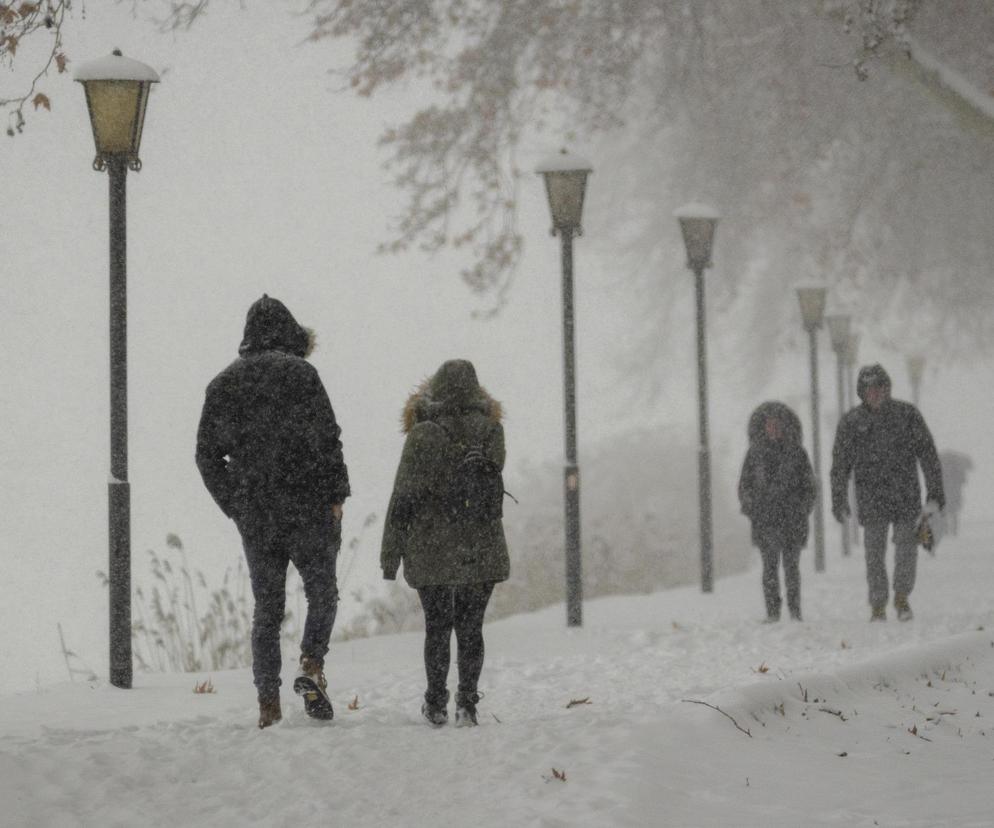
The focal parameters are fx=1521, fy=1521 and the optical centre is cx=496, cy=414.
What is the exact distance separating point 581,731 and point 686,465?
23.6 m

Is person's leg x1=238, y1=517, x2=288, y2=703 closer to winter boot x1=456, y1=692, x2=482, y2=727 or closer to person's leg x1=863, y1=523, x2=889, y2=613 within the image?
winter boot x1=456, y1=692, x2=482, y2=727

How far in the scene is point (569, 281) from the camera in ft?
43.2

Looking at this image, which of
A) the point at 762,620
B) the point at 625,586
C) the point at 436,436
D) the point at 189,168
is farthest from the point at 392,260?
the point at 436,436

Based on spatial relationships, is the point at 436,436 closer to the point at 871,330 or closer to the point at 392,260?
the point at 871,330

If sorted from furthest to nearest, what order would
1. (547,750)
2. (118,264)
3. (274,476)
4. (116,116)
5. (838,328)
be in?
(838,328) < (116,116) < (118,264) < (274,476) < (547,750)

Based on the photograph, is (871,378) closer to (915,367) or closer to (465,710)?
(465,710)

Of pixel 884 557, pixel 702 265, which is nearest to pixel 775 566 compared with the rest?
pixel 884 557

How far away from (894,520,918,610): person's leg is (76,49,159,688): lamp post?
6063 mm

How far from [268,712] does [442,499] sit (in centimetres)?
135

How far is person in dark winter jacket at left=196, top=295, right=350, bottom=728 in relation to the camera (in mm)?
7305

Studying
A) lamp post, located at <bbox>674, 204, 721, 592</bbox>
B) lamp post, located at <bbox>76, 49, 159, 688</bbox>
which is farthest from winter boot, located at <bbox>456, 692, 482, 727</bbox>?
lamp post, located at <bbox>674, 204, 721, 592</bbox>

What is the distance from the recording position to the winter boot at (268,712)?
7.41 metres

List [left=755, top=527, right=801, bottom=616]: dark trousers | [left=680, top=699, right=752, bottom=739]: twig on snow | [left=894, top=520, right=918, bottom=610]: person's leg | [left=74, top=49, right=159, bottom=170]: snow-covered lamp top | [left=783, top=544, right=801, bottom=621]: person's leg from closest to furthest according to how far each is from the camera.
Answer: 1. [left=680, top=699, right=752, bottom=739]: twig on snow
2. [left=74, top=49, right=159, bottom=170]: snow-covered lamp top
3. [left=894, top=520, right=918, bottom=610]: person's leg
4. [left=755, top=527, right=801, bottom=616]: dark trousers
5. [left=783, top=544, right=801, bottom=621]: person's leg

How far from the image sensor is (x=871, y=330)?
1123 inches
